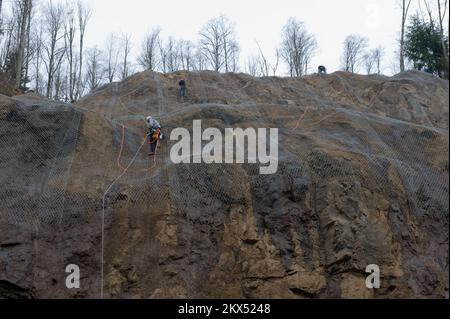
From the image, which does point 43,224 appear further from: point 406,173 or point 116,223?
point 406,173

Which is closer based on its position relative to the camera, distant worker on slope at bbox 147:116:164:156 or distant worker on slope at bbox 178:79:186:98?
distant worker on slope at bbox 147:116:164:156

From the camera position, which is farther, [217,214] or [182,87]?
[182,87]

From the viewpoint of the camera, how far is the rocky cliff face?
7422 mm

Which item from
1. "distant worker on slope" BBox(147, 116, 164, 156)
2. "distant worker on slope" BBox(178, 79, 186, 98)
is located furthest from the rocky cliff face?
"distant worker on slope" BBox(178, 79, 186, 98)

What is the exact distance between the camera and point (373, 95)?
15.5 m

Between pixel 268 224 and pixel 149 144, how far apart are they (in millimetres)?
4012

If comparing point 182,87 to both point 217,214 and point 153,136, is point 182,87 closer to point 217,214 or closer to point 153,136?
point 153,136

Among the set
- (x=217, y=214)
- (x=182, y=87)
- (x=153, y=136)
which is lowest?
(x=217, y=214)

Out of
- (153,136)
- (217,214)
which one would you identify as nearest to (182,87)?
(153,136)

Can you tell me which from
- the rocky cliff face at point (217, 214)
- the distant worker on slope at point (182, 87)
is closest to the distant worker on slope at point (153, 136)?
the rocky cliff face at point (217, 214)

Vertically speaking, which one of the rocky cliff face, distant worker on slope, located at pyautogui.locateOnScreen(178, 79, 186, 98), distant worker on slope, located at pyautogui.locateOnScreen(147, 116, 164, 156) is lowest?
the rocky cliff face

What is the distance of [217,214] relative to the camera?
8320mm

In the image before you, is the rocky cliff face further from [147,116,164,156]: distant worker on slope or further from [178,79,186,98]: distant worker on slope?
[178,79,186,98]: distant worker on slope
